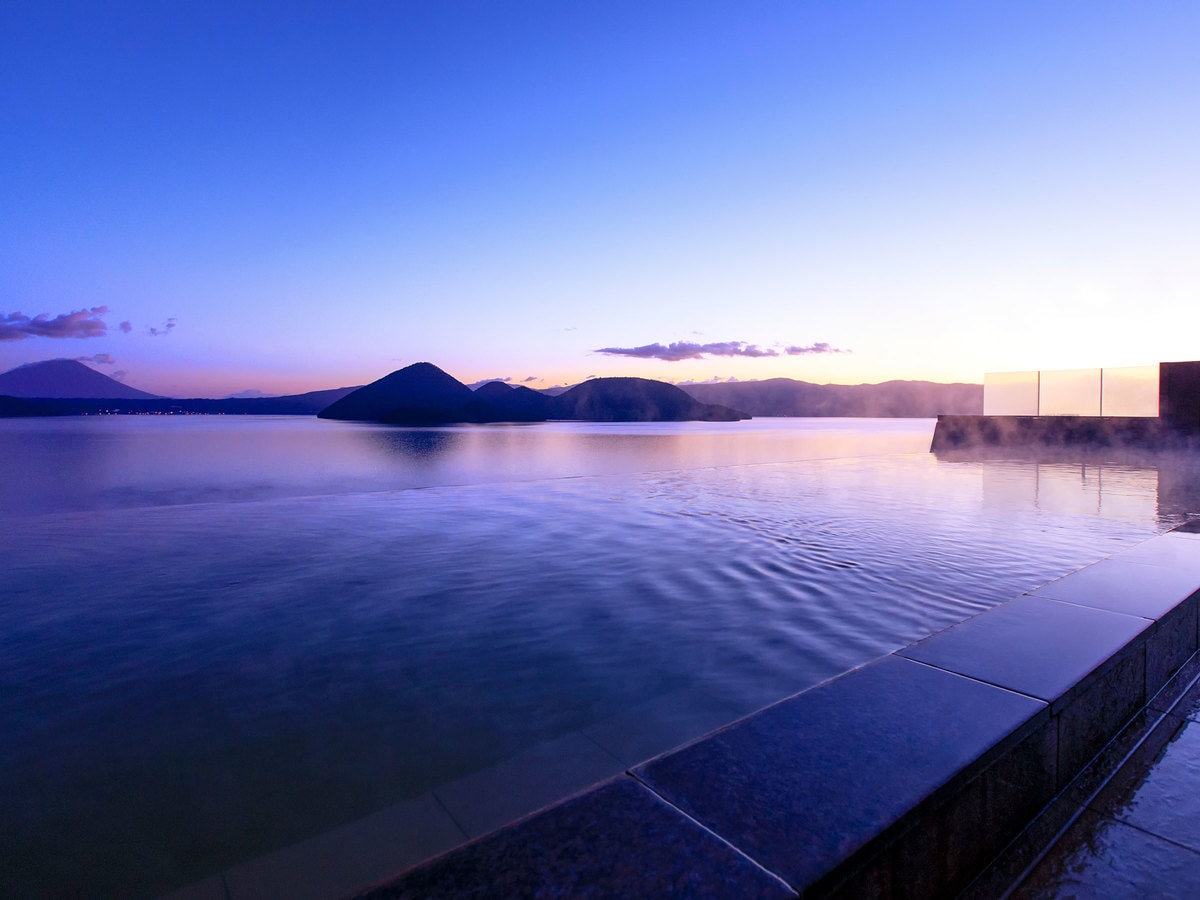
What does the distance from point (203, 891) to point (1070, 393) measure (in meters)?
29.2

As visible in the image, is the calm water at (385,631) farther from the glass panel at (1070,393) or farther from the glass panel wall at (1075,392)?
the glass panel at (1070,393)

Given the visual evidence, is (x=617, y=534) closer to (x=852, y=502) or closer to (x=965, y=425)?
(x=852, y=502)

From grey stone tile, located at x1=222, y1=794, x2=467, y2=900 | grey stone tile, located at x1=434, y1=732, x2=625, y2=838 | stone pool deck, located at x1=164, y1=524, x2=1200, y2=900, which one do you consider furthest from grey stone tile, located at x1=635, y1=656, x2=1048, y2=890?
grey stone tile, located at x1=222, y1=794, x2=467, y2=900

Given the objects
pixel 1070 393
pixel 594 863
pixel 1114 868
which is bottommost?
pixel 1114 868

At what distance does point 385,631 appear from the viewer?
4895 millimetres

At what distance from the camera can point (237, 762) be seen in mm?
3168

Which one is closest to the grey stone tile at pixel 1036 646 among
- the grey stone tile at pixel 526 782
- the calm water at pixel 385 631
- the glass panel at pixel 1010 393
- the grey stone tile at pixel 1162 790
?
the grey stone tile at pixel 1162 790

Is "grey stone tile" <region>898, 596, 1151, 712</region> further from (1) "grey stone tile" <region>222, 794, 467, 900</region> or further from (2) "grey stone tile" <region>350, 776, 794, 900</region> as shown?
(1) "grey stone tile" <region>222, 794, 467, 900</region>

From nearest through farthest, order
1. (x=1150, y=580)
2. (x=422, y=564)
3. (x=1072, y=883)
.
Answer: (x=1072, y=883) → (x=1150, y=580) → (x=422, y=564)

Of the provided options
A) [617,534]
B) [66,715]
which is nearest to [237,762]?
[66,715]

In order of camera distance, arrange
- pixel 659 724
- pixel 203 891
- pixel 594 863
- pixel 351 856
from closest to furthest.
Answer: pixel 594 863 < pixel 203 891 < pixel 351 856 < pixel 659 724

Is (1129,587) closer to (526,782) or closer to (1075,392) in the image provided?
(526,782)

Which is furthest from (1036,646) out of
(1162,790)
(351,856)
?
(351,856)

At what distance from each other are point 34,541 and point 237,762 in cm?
840
